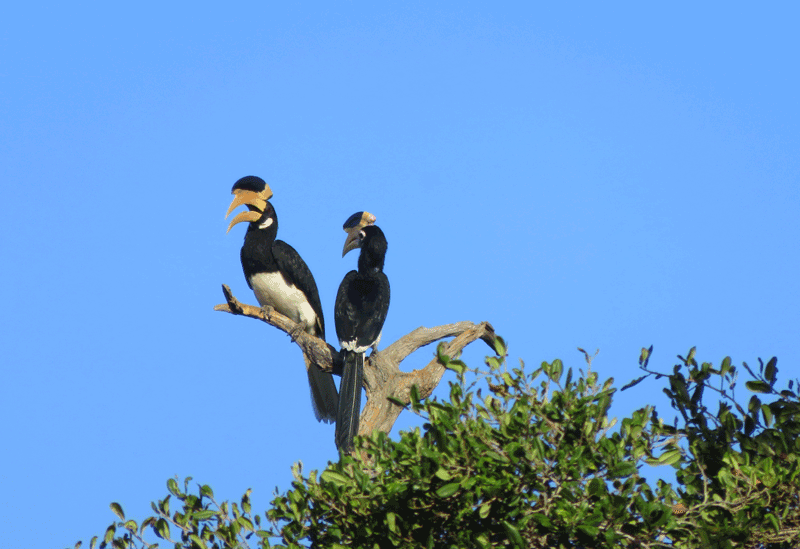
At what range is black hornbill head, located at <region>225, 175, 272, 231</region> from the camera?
27.1 feet

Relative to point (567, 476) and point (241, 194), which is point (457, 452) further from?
point (241, 194)

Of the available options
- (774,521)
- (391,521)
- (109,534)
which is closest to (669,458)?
(774,521)

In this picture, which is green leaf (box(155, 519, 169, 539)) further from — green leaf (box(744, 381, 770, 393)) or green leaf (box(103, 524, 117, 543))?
green leaf (box(744, 381, 770, 393))

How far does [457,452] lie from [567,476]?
1.49ft

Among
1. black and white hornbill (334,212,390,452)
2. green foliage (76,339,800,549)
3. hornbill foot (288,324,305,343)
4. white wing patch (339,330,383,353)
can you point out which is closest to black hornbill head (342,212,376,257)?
black and white hornbill (334,212,390,452)

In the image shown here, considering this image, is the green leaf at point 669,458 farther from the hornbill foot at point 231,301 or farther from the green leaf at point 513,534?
the hornbill foot at point 231,301

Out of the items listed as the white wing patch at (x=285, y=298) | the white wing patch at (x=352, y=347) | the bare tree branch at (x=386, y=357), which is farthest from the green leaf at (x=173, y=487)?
the white wing patch at (x=285, y=298)

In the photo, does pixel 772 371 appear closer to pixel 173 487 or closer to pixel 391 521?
pixel 391 521

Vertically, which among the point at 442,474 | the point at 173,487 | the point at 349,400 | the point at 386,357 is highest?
the point at 386,357

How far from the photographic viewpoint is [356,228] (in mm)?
7770

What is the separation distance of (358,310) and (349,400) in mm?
939

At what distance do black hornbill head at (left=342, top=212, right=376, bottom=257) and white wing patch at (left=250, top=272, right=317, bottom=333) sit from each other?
2.32 ft

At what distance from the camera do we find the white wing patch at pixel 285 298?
26.2 feet

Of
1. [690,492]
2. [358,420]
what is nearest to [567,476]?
[690,492]
